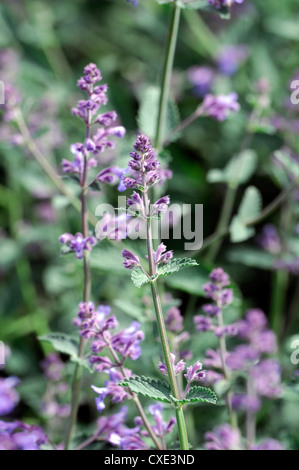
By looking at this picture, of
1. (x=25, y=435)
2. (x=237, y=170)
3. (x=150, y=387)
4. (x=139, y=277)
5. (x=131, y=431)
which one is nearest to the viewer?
(x=139, y=277)

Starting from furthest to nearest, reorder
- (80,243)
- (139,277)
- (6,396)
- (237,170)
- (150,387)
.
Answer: (237,170), (6,396), (80,243), (150,387), (139,277)

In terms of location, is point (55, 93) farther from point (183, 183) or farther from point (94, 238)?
point (94, 238)

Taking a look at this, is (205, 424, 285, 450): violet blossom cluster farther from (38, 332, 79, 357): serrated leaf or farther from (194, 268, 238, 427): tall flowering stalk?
(38, 332, 79, 357): serrated leaf

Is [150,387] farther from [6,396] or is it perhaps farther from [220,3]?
[220,3]

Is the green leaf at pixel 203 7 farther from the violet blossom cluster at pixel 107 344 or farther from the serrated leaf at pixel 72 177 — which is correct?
the violet blossom cluster at pixel 107 344

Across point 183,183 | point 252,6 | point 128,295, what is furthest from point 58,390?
point 252,6

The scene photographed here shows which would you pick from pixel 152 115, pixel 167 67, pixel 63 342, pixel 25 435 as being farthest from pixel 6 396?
pixel 167 67

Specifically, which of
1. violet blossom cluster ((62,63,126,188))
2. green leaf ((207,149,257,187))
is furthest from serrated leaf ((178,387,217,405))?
green leaf ((207,149,257,187))
